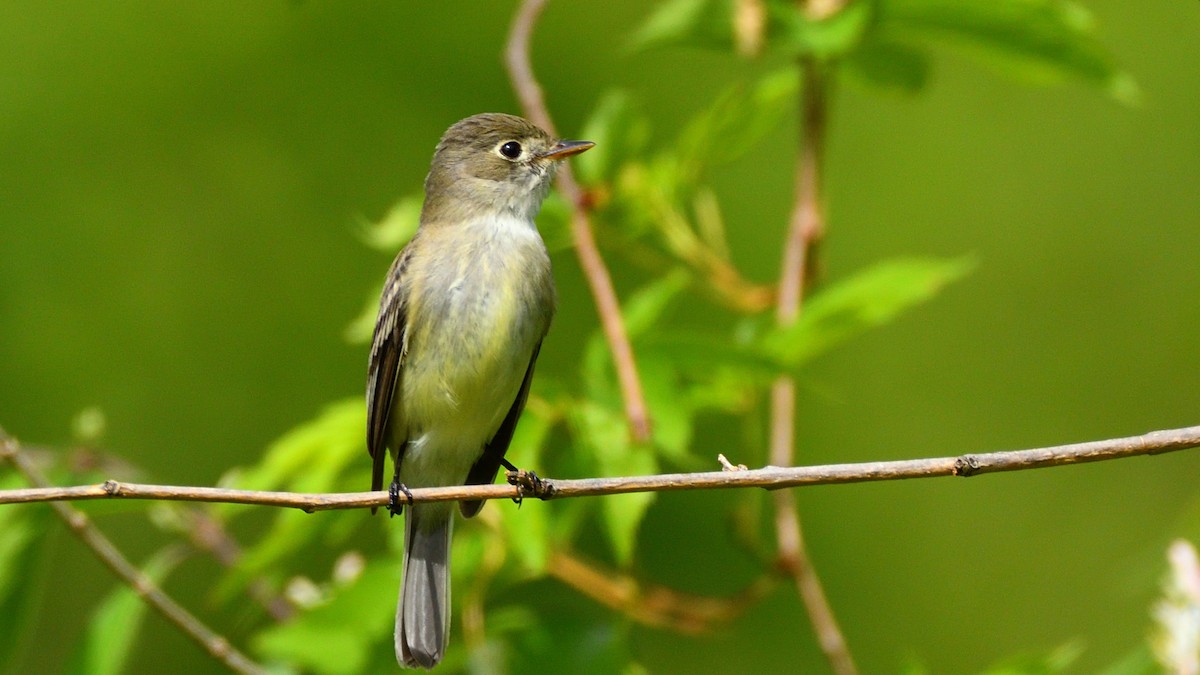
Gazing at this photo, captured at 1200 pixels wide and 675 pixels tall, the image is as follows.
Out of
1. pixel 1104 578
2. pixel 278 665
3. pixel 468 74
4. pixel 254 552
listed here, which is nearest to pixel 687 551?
pixel 1104 578

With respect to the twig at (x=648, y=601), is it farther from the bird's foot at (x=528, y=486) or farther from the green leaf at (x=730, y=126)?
the green leaf at (x=730, y=126)

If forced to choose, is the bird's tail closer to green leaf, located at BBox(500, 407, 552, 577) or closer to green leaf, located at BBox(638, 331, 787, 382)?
green leaf, located at BBox(500, 407, 552, 577)

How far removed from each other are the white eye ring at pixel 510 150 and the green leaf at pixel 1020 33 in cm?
113

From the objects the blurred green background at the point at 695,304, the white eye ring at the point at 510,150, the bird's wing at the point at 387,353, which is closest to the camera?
the bird's wing at the point at 387,353

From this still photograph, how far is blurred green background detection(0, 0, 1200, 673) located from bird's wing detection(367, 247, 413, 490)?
1.74 meters

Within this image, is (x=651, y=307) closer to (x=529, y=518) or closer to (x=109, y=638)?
(x=529, y=518)

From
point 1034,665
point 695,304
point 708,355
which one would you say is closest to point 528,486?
point 708,355

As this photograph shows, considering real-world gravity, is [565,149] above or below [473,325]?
above

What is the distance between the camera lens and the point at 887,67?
→ 12.1 feet

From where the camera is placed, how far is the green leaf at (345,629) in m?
3.20

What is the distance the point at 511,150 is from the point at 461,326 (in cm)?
62

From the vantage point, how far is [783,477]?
8.43 ft

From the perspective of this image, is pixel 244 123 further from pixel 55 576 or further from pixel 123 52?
pixel 55 576

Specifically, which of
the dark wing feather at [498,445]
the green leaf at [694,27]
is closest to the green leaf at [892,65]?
the green leaf at [694,27]
